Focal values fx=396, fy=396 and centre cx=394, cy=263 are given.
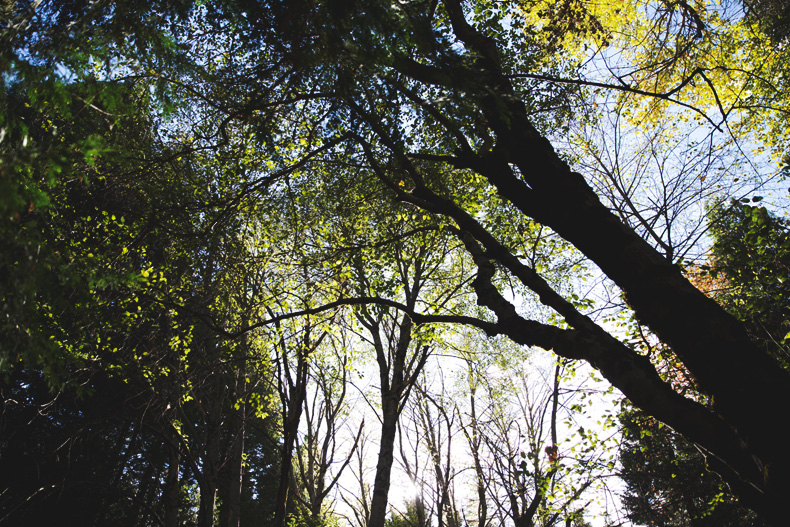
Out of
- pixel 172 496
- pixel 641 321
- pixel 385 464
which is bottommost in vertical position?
pixel 641 321

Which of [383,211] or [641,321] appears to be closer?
[641,321]

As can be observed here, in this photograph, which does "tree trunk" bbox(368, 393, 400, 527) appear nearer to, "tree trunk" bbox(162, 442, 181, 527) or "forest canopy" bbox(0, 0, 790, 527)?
"forest canopy" bbox(0, 0, 790, 527)

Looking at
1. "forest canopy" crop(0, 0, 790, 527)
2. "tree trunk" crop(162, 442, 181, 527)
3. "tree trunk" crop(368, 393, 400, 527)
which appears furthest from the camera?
"tree trunk" crop(162, 442, 181, 527)

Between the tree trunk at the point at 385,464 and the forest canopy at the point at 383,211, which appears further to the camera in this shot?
the tree trunk at the point at 385,464

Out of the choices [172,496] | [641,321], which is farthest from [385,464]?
[641,321]

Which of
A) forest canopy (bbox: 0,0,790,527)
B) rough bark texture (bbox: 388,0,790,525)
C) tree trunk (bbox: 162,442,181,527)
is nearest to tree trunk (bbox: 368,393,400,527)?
forest canopy (bbox: 0,0,790,527)

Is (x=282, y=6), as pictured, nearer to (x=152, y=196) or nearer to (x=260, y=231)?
(x=152, y=196)

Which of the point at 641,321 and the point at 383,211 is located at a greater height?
the point at 383,211

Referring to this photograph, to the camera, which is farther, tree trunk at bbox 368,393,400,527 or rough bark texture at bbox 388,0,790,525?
tree trunk at bbox 368,393,400,527

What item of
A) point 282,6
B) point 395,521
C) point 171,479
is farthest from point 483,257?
point 395,521

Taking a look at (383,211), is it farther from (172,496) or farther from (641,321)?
(172,496)

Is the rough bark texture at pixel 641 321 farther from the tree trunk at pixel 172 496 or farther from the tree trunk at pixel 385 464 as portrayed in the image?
the tree trunk at pixel 172 496

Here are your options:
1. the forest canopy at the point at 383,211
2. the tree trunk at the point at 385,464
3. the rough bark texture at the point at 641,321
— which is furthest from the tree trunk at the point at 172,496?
the rough bark texture at the point at 641,321

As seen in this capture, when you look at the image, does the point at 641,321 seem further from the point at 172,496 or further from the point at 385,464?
the point at 172,496
